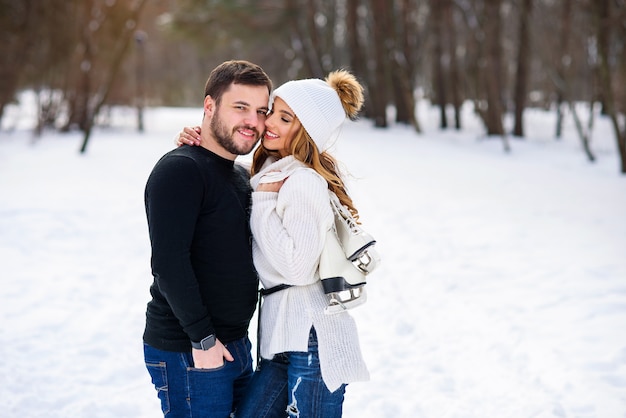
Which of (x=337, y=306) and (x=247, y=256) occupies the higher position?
(x=247, y=256)

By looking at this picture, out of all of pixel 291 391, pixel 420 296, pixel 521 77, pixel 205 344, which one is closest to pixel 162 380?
pixel 205 344

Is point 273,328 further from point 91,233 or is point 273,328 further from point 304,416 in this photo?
point 91,233

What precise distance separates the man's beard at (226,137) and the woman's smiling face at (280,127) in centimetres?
8

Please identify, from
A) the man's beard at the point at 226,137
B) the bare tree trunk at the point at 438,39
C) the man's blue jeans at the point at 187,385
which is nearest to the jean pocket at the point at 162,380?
the man's blue jeans at the point at 187,385

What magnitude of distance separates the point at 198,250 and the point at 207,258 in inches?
1.9

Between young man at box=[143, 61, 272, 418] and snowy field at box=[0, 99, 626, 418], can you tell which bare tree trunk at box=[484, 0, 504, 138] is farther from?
young man at box=[143, 61, 272, 418]

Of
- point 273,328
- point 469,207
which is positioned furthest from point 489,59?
point 273,328

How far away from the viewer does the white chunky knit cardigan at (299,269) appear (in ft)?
6.95

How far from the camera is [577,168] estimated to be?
12.3m

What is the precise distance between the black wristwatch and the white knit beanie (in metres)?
0.89

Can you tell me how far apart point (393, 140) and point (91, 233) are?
442 inches

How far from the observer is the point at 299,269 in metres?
2.13

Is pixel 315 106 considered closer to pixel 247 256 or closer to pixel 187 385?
pixel 247 256

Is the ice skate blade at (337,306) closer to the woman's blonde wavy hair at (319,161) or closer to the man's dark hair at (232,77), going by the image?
the woman's blonde wavy hair at (319,161)
